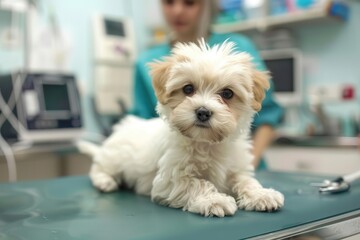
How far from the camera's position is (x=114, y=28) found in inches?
133

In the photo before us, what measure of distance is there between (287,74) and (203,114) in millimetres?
2424

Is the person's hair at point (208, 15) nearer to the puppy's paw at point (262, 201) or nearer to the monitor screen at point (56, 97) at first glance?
the puppy's paw at point (262, 201)

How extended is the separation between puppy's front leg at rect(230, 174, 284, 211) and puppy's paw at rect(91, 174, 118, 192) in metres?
0.34

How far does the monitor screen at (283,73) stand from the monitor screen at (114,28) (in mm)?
1195

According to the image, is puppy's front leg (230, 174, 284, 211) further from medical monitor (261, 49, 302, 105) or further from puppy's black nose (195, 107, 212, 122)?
medical monitor (261, 49, 302, 105)

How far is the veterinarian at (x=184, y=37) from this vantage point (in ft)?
4.79

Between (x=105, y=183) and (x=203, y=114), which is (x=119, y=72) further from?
(x=203, y=114)

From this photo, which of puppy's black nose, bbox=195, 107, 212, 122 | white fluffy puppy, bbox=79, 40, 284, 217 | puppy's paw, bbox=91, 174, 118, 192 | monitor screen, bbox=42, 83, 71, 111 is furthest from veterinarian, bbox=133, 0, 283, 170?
monitor screen, bbox=42, 83, 71, 111

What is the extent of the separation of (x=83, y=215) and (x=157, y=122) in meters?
0.35

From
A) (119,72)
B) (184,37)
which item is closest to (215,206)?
(184,37)

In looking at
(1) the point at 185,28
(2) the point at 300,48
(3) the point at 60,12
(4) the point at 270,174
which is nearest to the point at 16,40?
(3) the point at 60,12

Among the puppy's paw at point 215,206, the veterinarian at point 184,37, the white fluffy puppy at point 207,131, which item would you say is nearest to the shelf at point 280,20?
the veterinarian at point 184,37

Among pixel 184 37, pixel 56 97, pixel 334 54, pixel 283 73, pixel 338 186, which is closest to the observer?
pixel 338 186

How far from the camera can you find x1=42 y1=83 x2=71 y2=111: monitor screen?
93.4 inches
